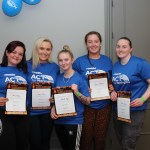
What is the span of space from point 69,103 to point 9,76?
634 mm

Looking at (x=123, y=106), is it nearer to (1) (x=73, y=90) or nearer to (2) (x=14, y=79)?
(1) (x=73, y=90)

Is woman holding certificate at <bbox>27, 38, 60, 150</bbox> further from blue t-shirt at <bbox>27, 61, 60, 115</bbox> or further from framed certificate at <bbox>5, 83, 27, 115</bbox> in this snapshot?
framed certificate at <bbox>5, 83, 27, 115</bbox>

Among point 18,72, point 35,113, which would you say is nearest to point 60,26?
point 18,72

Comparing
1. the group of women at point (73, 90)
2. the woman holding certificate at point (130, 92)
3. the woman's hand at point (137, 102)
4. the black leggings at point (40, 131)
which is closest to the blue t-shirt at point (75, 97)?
the group of women at point (73, 90)

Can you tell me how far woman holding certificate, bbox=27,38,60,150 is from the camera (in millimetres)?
2402

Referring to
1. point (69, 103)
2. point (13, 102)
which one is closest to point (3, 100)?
point (13, 102)

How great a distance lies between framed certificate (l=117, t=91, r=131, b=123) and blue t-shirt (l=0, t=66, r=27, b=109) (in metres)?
0.97

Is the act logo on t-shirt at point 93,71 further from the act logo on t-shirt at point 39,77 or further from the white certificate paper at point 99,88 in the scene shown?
the act logo on t-shirt at point 39,77

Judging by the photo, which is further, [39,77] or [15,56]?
[39,77]

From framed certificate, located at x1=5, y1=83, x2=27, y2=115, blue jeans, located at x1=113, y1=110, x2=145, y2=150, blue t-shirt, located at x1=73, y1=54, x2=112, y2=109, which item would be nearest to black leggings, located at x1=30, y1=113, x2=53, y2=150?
framed certificate, located at x1=5, y1=83, x2=27, y2=115

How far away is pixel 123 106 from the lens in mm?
2404

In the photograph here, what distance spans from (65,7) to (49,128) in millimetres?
1575

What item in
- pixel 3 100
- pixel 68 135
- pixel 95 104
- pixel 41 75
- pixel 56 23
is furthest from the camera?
pixel 56 23

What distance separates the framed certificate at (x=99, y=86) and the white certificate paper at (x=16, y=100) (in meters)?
0.70
